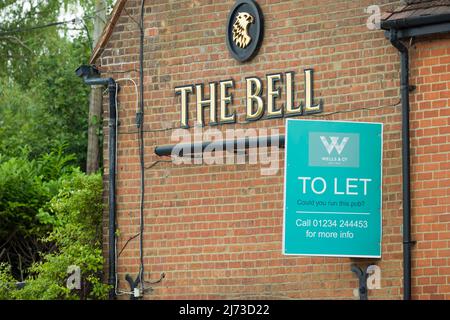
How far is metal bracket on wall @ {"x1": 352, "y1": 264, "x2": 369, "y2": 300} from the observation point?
685 inches

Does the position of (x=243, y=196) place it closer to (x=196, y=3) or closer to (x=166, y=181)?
(x=166, y=181)

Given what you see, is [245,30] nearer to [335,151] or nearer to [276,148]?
[276,148]

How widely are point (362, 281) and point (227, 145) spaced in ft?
9.02

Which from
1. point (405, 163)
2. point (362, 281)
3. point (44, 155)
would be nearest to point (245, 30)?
point (405, 163)

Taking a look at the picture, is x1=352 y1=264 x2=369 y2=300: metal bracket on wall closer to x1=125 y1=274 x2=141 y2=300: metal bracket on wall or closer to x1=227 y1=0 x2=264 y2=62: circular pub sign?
x1=227 y1=0 x2=264 y2=62: circular pub sign

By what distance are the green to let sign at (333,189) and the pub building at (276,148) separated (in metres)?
0.01

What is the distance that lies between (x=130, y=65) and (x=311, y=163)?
13.1 ft

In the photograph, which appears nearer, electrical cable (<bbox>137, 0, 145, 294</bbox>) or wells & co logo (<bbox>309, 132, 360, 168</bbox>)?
wells & co logo (<bbox>309, 132, 360, 168</bbox>)

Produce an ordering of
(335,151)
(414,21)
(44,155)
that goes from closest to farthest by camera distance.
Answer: (414,21), (335,151), (44,155)

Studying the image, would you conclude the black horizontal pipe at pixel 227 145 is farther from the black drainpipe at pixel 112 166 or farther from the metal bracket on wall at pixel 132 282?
the metal bracket on wall at pixel 132 282

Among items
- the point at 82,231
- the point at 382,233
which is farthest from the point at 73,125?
the point at 382,233

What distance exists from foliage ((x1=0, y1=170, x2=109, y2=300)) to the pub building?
612mm

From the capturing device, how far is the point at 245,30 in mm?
18906

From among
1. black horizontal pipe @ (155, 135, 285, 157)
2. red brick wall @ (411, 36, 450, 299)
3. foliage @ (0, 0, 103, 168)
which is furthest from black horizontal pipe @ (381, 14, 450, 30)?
foliage @ (0, 0, 103, 168)
